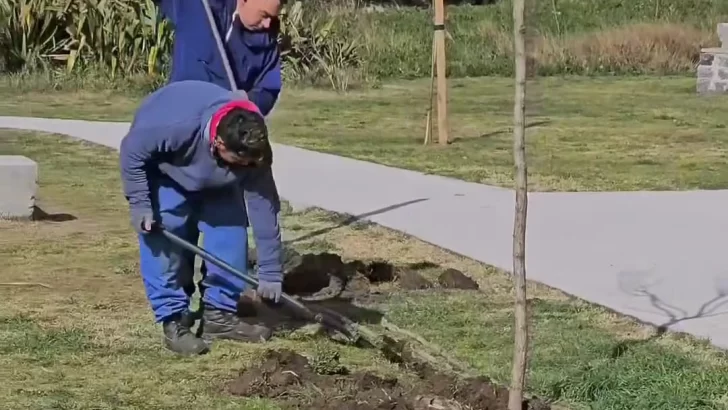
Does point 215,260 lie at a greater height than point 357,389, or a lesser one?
greater

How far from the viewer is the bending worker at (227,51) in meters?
5.80

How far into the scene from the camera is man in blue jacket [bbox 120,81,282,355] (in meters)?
5.21

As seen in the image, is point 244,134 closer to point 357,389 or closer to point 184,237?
point 184,237

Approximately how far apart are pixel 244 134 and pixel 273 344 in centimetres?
128

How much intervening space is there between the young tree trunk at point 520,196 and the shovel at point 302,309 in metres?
1.31

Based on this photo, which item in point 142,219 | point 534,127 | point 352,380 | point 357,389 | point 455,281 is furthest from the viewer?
point 534,127

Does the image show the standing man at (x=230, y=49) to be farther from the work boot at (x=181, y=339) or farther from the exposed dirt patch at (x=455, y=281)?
the exposed dirt patch at (x=455, y=281)

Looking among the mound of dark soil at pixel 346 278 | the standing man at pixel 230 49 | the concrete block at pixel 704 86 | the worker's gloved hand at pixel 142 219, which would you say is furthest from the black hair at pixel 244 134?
the concrete block at pixel 704 86

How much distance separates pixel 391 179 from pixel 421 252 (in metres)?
3.26

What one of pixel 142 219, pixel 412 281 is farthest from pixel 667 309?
pixel 142 219

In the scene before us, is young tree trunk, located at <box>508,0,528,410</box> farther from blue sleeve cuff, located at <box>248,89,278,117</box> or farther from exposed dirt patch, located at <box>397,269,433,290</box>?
exposed dirt patch, located at <box>397,269,433,290</box>

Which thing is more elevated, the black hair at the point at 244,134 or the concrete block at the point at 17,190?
the black hair at the point at 244,134

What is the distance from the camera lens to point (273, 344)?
600 cm

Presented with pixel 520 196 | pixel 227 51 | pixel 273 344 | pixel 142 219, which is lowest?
pixel 273 344
